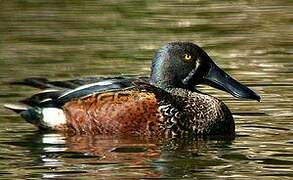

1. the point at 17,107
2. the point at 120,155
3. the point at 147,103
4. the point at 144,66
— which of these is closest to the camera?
the point at 120,155

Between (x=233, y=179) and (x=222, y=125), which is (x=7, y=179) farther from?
(x=222, y=125)

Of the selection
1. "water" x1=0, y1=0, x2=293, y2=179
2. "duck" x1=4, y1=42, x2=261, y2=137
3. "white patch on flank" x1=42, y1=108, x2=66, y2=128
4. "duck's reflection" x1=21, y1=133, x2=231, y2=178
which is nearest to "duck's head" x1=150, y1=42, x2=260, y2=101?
"duck" x1=4, y1=42, x2=261, y2=137

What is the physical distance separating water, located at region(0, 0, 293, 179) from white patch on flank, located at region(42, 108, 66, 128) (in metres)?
0.12

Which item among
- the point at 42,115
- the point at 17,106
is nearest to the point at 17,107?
the point at 17,106

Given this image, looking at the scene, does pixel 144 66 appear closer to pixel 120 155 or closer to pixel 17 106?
pixel 17 106

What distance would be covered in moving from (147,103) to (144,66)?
11.8 feet

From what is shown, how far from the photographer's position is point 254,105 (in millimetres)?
12844

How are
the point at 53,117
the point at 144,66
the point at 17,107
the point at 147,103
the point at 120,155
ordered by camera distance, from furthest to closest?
1. the point at 144,66
2. the point at 17,107
3. the point at 53,117
4. the point at 147,103
5. the point at 120,155

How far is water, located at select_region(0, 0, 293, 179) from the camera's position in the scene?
33.3 feet

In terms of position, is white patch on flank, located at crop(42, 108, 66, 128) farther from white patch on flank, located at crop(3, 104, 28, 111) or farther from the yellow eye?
the yellow eye

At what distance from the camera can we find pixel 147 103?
11.5 metres

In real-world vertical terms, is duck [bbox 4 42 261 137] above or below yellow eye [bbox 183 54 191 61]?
below

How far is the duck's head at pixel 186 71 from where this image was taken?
11836 mm

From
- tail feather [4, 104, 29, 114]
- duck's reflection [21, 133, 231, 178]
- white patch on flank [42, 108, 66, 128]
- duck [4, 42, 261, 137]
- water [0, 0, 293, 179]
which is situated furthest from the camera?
tail feather [4, 104, 29, 114]
